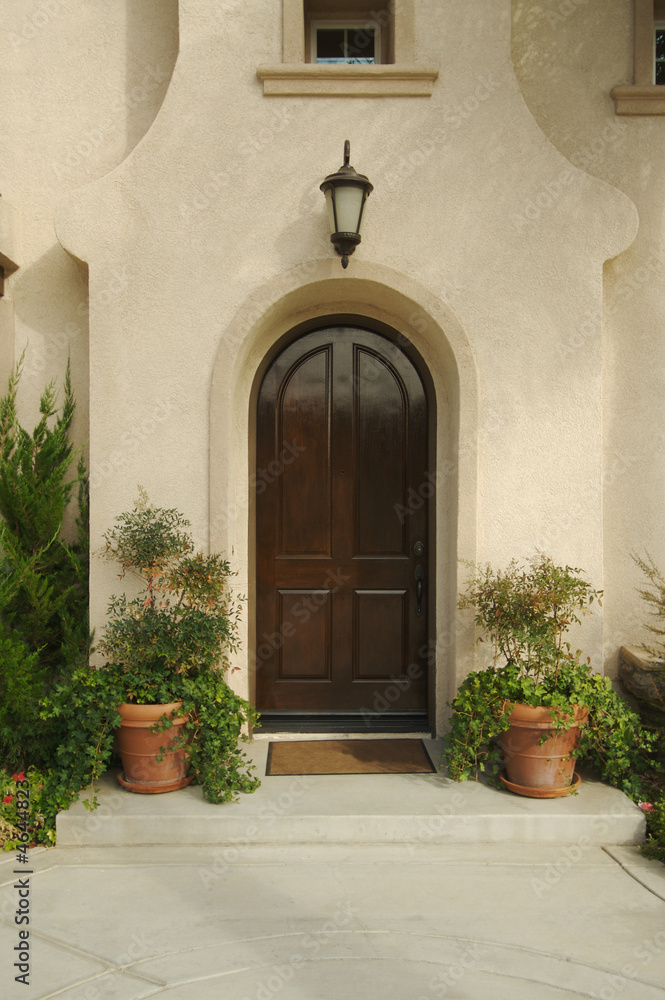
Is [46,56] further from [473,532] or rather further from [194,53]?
[473,532]

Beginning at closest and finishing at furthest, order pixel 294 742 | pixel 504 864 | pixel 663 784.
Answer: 1. pixel 504 864
2. pixel 663 784
3. pixel 294 742

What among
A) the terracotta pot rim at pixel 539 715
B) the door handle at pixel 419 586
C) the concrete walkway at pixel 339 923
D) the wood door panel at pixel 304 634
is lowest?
the concrete walkway at pixel 339 923

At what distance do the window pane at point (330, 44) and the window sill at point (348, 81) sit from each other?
0.77 meters

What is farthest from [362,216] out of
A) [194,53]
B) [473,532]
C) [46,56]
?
[46,56]

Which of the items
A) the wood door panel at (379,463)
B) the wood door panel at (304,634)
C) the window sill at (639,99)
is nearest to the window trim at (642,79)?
the window sill at (639,99)

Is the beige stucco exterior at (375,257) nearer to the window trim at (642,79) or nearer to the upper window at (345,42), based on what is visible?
the upper window at (345,42)

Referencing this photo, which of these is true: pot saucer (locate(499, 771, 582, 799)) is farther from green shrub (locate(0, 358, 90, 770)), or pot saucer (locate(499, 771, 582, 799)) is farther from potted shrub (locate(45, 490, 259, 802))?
green shrub (locate(0, 358, 90, 770))

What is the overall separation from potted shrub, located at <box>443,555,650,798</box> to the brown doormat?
12.3 inches

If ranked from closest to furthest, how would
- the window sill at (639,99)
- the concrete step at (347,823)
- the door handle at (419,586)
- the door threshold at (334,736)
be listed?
the concrete step at (347,823) → the window sill at (639,99) → the door threshold at (334,736) → the door handle at (419,586)

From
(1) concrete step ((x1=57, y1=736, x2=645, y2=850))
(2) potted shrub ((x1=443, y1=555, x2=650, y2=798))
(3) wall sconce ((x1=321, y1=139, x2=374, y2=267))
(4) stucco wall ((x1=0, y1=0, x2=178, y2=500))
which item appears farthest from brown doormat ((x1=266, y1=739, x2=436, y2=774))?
(3) wall sconce ((x1=321, y1=139, x2=374, y2=267))

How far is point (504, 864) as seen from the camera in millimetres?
3691

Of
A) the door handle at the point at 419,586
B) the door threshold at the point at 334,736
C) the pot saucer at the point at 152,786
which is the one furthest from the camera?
the door handle at the point at 419,586

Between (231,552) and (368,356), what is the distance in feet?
5.71

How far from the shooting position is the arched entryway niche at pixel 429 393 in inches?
179
